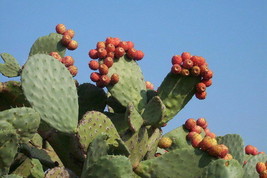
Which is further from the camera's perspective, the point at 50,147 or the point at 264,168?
the point at 50,147

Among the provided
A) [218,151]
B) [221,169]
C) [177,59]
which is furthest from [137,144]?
[177,59]

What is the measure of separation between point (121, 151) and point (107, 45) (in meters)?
1.04

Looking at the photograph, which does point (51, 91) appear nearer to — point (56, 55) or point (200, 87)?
point (56, 55)

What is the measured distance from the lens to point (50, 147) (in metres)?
4.54

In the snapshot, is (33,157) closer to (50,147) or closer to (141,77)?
(50,147)

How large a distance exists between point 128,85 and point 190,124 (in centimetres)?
63

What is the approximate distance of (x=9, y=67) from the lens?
4.43 m

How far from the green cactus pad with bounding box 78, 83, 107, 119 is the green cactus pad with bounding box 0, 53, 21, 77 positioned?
504 millimetres

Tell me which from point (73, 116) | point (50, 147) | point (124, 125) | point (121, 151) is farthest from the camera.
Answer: point (50, 147)

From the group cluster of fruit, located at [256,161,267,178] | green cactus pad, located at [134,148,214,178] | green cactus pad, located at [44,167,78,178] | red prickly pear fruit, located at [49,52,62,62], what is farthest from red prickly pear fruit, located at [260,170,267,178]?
red prickly pear fruit, located at [49,52,62,62]

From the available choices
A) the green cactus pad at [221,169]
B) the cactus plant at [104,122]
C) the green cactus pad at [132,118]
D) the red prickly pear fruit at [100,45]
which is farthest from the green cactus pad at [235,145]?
the red prickly pear fruit at [100,45]

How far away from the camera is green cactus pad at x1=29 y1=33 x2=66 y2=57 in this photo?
461 centimetres

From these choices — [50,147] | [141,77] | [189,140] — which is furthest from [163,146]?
[50,147]

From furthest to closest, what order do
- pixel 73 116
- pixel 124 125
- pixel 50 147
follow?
1. pixel 50 147
2. pixel 124 125
3. pixel 73 116
